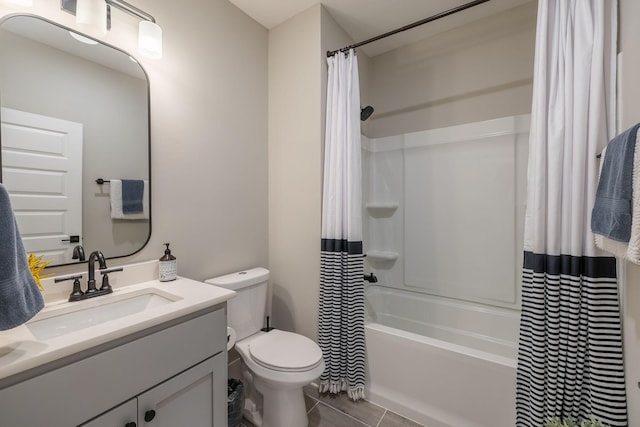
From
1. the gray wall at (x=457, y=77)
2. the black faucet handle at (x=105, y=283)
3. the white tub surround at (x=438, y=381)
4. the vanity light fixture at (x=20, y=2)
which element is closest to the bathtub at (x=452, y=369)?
the white tub surround at (x=438, y=381)

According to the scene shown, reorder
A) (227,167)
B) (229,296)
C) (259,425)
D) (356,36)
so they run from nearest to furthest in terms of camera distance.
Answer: (229,296)
(259,425)
(227,167)
(356,36)

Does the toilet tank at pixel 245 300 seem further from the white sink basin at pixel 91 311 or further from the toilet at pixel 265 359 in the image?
the white sink basin at pixel 91 311

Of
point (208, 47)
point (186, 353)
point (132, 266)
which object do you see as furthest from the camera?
point (208, 47)

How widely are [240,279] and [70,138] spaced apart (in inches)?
41.8

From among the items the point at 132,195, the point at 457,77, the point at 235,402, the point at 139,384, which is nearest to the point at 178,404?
the point at 139,384

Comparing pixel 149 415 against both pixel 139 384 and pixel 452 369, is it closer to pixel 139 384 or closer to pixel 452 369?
pixel 139 384

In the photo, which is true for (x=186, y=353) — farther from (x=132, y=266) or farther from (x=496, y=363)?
(x=496, y=363)

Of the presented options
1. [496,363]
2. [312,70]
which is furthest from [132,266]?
[496,363]

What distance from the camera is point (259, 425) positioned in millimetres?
1585

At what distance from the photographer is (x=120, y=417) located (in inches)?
33.7

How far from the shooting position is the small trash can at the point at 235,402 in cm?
150

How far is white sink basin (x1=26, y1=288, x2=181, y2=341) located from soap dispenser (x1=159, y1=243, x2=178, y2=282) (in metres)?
0.11

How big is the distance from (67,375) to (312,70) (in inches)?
77.1

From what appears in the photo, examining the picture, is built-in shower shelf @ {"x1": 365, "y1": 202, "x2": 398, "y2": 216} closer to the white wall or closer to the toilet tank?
the white wall
